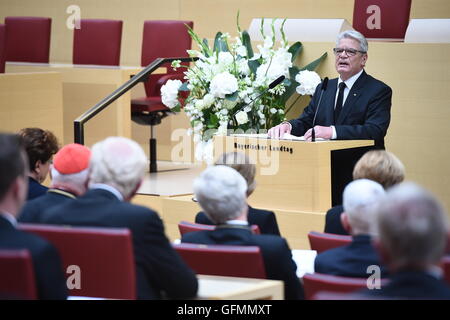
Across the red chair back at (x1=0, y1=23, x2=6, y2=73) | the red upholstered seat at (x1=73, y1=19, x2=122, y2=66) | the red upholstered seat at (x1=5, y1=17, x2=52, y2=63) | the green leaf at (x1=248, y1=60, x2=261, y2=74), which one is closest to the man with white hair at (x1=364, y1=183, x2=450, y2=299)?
the green leaf at (x1=248, y1=60, x2=261, y2=74)

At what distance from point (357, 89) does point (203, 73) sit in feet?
3.05

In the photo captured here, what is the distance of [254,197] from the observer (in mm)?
5117

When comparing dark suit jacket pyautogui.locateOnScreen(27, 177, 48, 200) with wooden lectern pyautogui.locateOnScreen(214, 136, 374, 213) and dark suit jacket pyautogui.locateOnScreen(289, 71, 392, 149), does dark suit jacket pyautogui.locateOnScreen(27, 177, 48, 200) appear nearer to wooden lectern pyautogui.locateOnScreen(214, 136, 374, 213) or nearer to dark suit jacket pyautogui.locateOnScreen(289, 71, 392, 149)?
wooden lectern pyautogui.locateOnScreen(214, 136, 374, 213)

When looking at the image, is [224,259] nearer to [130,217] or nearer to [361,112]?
[130,217]

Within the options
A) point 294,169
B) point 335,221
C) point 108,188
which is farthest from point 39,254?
point 294,169

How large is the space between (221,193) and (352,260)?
49cm

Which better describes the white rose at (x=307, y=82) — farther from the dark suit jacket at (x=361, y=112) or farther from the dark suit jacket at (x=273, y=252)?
the dark suit jacket at (x=273, y=252)

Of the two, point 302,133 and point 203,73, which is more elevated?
point 203,73

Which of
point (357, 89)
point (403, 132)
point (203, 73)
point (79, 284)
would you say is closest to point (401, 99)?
point (403, 132)

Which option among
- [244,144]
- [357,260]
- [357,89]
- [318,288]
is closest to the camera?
Answer: [318,288]

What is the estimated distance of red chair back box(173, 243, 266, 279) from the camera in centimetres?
291

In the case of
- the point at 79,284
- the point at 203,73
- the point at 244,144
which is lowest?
the point at 79,284

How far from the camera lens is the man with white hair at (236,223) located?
10.0ft

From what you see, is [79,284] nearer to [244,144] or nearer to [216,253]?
[216,253]
